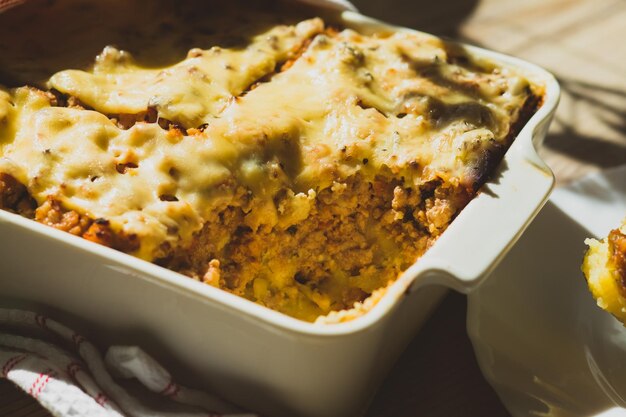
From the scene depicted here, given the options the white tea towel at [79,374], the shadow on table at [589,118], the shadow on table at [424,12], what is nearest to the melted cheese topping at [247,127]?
the white tea towel at [79,374]

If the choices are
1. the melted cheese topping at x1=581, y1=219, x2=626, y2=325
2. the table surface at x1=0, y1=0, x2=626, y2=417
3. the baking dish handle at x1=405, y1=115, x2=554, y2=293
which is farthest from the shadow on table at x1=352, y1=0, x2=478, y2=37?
the melted cheese topping at x1=581, y1=219, x2=626, y2=325

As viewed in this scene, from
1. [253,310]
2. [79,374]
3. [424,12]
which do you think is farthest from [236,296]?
[424,12]

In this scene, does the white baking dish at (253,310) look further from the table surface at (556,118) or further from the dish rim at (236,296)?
the table surface at (556,118)

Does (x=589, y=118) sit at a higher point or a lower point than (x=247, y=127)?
lower

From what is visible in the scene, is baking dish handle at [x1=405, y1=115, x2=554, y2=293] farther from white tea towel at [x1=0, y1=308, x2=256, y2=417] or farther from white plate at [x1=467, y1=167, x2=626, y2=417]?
white tea towel at [x1=0, y1=308, x2=256, y2=417]

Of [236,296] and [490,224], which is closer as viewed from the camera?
[236,296]

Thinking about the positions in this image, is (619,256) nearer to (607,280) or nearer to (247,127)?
(607,280)

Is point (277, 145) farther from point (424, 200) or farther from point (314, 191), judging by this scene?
point (424, 200)
